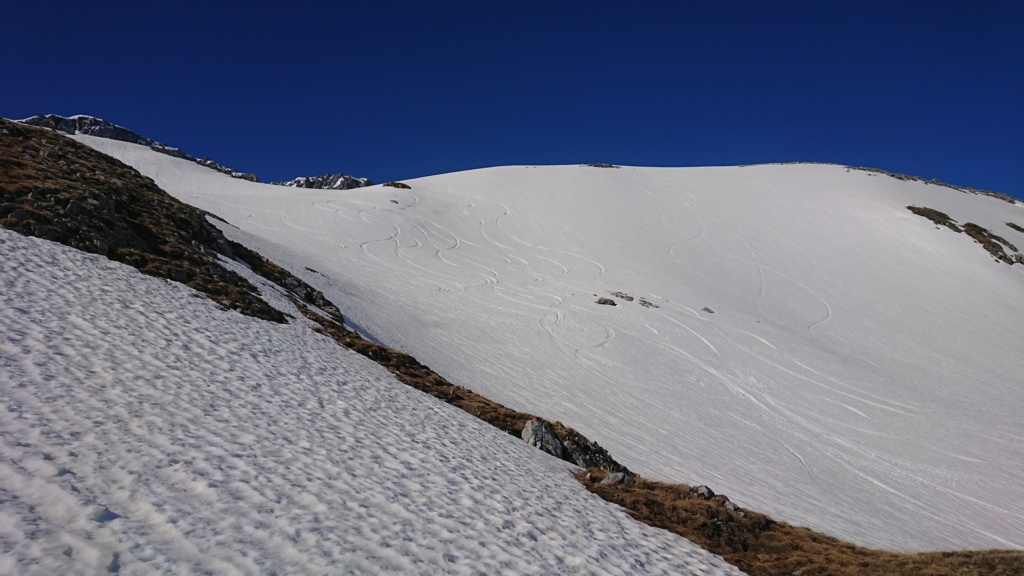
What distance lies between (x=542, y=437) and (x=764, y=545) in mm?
5373

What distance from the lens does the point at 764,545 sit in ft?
32.2

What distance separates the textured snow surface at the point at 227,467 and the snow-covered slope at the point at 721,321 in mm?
7310

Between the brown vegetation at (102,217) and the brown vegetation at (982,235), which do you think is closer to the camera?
the brown vegetation at (102,217)

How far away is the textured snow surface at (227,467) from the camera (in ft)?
15.5

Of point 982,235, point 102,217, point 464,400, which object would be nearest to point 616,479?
point 464,400

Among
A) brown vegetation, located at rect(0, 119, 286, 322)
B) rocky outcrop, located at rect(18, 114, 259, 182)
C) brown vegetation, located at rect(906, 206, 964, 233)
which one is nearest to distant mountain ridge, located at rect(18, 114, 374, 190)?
rocky outcrop, located at rect(18, 114, 259, 182)

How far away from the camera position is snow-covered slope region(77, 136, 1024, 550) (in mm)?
17797

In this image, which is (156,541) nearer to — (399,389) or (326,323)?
(399,389)

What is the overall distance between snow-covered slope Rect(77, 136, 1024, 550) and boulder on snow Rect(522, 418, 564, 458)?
308 centimetres

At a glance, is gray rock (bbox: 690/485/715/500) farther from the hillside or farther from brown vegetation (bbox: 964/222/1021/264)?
brown vegetation (bbox: 964/222/1021/264)

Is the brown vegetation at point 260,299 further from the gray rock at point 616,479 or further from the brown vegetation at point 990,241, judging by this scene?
the brown vegetation at point 990,241

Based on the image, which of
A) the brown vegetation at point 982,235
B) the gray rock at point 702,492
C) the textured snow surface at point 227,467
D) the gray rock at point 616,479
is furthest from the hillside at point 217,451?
the brown vegetation at point 982,235

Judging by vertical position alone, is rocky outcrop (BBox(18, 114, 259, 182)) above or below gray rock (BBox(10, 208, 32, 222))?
above

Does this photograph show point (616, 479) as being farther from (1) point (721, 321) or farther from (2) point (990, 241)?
(2) point (990, 241)
